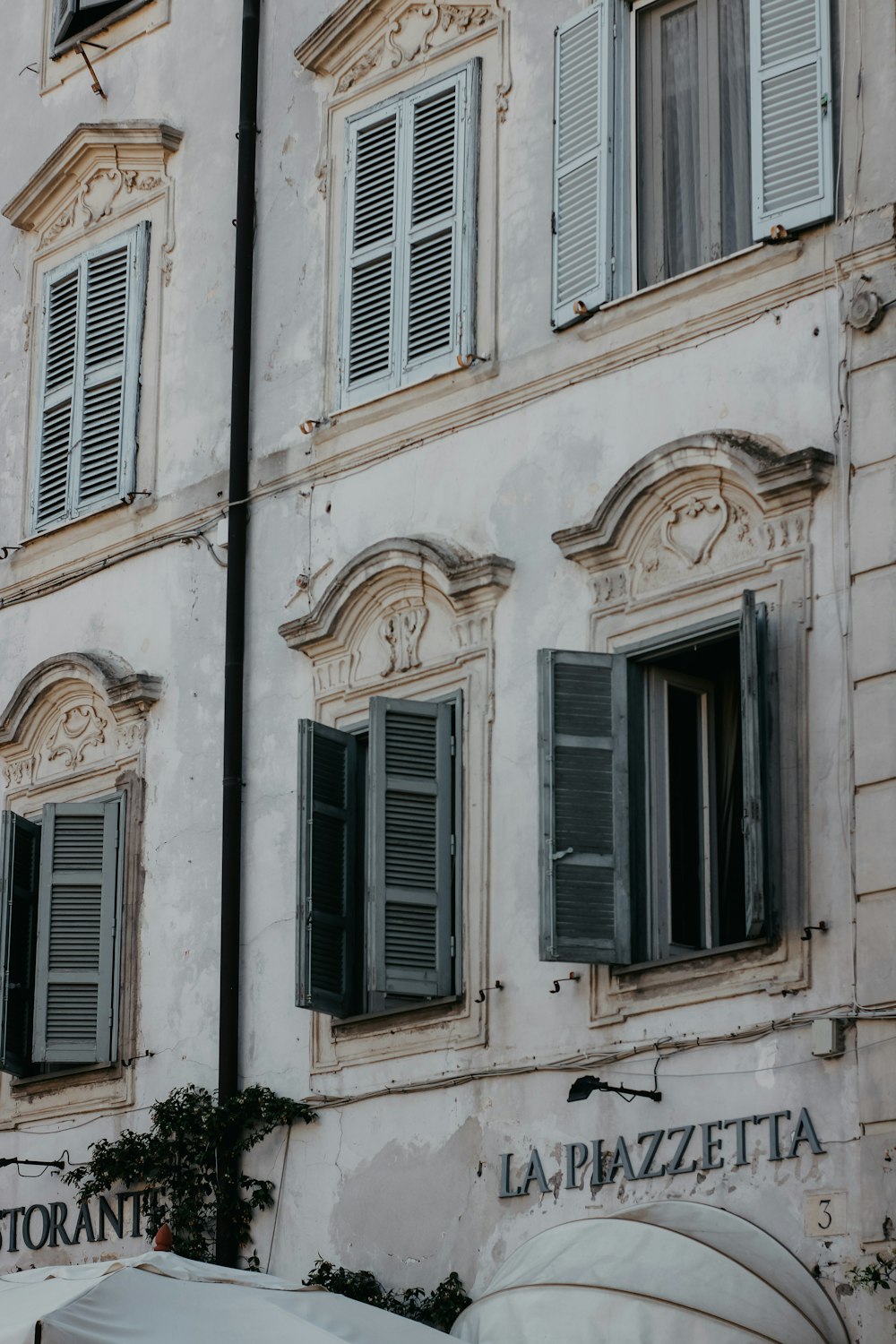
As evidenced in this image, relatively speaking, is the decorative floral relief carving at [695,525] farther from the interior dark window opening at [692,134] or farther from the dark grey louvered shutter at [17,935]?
the dark grey louvered shutter at [17,935]

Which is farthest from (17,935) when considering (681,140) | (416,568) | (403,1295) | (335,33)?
(681,140)

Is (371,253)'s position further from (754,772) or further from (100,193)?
(754,772)

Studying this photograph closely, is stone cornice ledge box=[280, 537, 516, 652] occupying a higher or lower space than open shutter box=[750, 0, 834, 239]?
lower

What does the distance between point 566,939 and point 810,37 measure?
16.5 ft

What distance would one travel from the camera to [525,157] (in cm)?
1570

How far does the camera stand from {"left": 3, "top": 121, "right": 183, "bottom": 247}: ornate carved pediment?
60.0ft

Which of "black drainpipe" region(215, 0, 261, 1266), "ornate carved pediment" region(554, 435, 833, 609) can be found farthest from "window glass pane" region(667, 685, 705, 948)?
"black drainpipe" region(215, 0, 261, 1266)

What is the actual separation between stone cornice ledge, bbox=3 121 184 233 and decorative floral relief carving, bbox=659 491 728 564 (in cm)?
580

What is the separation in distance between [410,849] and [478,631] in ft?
4.32

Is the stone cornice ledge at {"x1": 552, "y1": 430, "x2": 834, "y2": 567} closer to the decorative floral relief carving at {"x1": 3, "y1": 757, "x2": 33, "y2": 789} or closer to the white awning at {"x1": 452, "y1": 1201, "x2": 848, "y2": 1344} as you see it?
the white awning at {"x1": 452, "y1": 1201, "x2": 848, "y2": 1344}

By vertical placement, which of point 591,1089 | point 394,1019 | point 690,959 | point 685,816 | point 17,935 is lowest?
point 591,1089

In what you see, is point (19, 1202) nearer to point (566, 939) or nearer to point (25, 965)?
point (25, 965)

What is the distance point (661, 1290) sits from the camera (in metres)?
12.1

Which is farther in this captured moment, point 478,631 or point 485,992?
point 478,631
